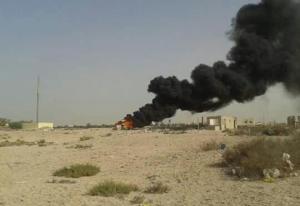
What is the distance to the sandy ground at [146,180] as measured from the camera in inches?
628

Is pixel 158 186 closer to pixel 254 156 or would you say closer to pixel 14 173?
pixel 254 156

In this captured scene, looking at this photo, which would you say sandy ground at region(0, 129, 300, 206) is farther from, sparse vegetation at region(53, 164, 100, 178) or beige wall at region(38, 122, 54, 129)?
beige wall at region(38, 122, 54, 129)

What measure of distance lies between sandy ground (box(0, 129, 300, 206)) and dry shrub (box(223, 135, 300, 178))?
0.76 meters

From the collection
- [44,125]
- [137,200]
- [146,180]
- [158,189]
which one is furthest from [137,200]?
[44,125]

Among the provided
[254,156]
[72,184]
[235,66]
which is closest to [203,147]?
[254,156]

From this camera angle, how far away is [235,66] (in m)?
57.3

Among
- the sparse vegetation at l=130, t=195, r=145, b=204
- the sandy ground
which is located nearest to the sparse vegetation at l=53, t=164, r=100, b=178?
the sandy ground

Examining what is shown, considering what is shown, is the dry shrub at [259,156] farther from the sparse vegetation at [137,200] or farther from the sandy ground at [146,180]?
the sparse vegetation at [137,200]

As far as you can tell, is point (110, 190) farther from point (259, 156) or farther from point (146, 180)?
point (259, 156)

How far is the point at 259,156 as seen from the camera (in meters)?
20.3

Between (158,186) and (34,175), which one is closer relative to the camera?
(158,186)

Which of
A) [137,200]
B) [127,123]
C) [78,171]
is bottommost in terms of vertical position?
[137,200]

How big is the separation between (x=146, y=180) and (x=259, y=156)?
4718 millimetres

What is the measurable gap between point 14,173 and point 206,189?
11399 millimetres
